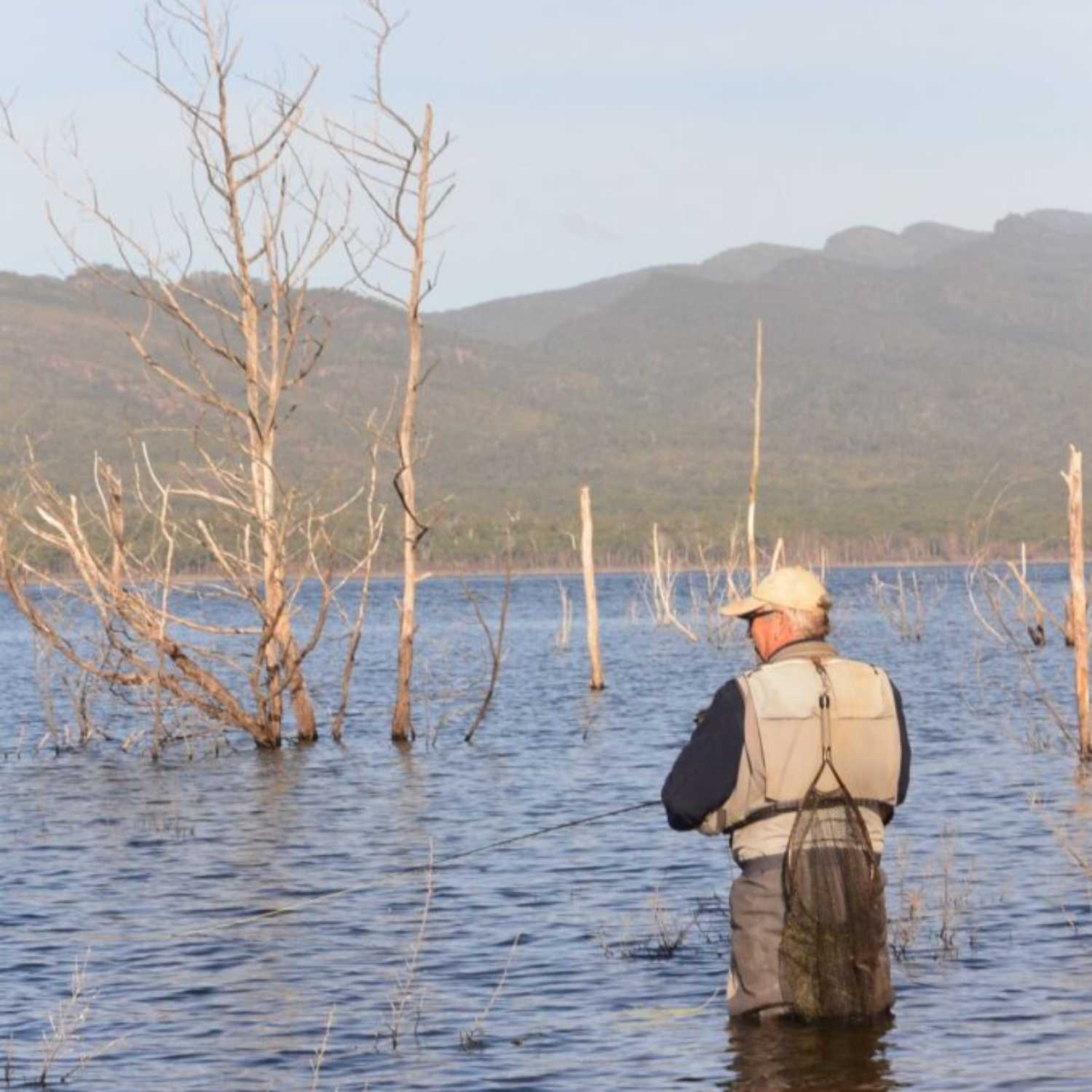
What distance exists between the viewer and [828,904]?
28.4ft

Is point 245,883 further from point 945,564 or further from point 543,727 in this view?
point 945,564

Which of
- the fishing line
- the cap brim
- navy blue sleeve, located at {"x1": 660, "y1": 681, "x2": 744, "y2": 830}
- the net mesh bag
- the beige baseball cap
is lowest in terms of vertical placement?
the fishing line

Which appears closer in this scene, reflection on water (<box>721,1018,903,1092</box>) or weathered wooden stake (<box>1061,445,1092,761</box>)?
reflection on water (<box>721,1018,903,1092</box>)

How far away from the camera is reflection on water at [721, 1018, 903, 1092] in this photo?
9.20 meters

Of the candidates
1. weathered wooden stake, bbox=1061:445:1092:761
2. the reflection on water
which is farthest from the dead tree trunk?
the reflection on water

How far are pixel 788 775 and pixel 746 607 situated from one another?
0.67 meters

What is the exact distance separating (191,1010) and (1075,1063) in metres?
4.43

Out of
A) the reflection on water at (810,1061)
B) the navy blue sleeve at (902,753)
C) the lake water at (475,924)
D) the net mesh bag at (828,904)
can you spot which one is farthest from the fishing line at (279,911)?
the navy blue sleeve at (902,753)

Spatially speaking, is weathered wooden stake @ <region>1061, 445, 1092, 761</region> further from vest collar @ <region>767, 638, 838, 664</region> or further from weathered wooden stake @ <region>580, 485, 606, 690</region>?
weathered wooden stake @ <region>580, 485, 606, 690</region>

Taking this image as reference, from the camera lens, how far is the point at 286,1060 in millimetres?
10367

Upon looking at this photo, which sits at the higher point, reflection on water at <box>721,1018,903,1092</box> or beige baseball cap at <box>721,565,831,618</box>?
beige baseball cap at <box>721,565,831,618</box>

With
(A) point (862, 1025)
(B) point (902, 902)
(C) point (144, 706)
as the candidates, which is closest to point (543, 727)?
(C) point (144, 706)

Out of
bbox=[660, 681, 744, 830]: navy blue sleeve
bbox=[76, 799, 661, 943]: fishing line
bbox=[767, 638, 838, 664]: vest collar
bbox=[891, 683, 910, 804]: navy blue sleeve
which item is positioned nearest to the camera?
bbox=[660, 681, 744, 830]: navy blue sleeve

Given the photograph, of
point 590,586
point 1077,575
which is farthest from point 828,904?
point 590,586
